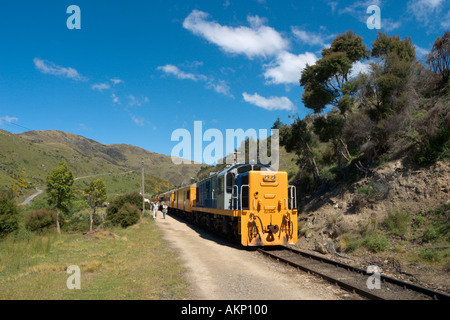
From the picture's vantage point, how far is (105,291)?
7.07m

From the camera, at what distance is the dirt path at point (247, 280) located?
270 inches

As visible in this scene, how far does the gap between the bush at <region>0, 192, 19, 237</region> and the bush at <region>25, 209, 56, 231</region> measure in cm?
611

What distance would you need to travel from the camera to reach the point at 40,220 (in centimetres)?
3297

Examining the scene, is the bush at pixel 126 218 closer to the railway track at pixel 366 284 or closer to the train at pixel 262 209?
the train at pixel 262 209

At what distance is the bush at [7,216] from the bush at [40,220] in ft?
20.1

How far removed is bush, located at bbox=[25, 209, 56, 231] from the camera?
104 feet

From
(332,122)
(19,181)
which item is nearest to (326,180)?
(332,122)

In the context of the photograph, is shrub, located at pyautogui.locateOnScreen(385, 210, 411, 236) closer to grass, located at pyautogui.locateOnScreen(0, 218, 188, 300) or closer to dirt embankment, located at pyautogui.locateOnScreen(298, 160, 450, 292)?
dirt embankment, located at pyautogui.locateOnScreen(298, 160, 450, 292)

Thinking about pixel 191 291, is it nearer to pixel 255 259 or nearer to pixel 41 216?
pixel 255 259

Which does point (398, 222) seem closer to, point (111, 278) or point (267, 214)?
point (267, 214)

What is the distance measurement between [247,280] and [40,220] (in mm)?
31591

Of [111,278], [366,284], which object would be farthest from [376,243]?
[111,278]

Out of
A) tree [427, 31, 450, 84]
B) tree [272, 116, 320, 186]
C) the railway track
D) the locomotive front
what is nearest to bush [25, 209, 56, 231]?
tree [272, 116, 320, 186]

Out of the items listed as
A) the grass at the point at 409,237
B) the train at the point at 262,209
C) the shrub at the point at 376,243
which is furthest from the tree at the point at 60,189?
the shrub at the point at 376,243
